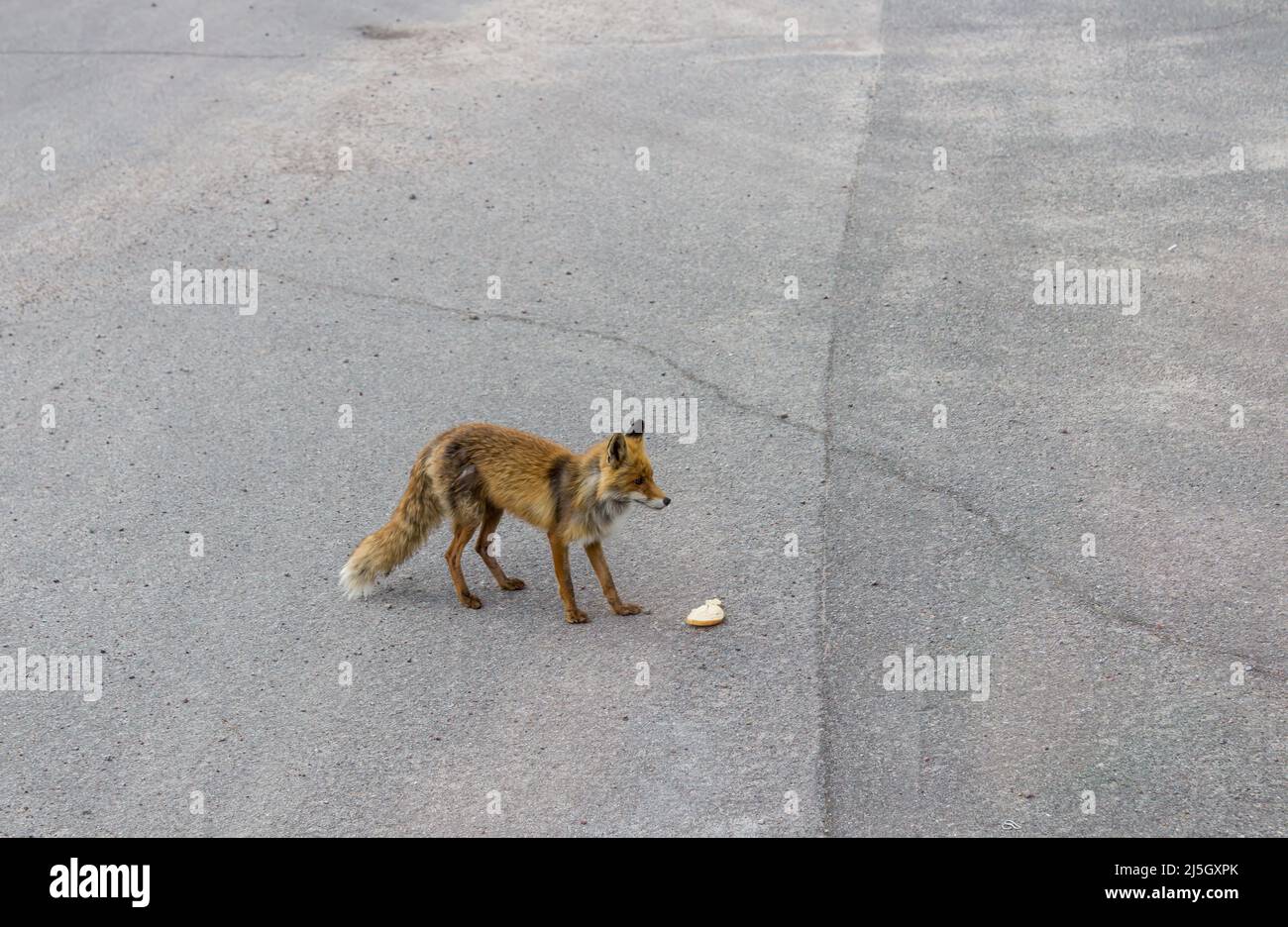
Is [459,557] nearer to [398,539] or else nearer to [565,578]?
[398,539]

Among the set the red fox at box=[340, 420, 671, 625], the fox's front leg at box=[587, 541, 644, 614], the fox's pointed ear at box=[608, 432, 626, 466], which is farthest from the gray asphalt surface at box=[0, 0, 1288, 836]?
the fox's pointed ear at box=[608, 432, 626, 466]

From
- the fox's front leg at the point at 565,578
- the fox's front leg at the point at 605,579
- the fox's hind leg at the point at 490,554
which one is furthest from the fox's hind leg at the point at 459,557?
the fox's front leg at the point at 605,579

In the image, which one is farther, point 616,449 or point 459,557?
point 459,557

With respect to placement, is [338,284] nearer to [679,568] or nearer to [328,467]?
[328,467]

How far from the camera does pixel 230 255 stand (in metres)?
11.0

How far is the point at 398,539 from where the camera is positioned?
7.25 m

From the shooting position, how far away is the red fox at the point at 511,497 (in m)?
6.85

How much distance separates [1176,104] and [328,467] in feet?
30.8

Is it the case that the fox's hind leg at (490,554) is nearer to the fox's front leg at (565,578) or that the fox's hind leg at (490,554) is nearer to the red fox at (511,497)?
the red fox at (511,497)

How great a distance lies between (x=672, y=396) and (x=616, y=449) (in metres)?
2.44

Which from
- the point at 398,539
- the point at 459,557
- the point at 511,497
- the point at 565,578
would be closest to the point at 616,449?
the point at 511,497

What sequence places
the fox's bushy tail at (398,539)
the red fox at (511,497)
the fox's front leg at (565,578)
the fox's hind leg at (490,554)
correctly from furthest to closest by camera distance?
the fox's hind leg at (490,554) → the fox's bushy tail at (398,539) → the fox's front leg at (565,578) → the red fox at (511,497)

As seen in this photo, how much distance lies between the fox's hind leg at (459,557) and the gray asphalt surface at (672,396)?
14 cm

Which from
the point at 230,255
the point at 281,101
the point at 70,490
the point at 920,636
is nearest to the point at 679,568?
the point at 920,636
